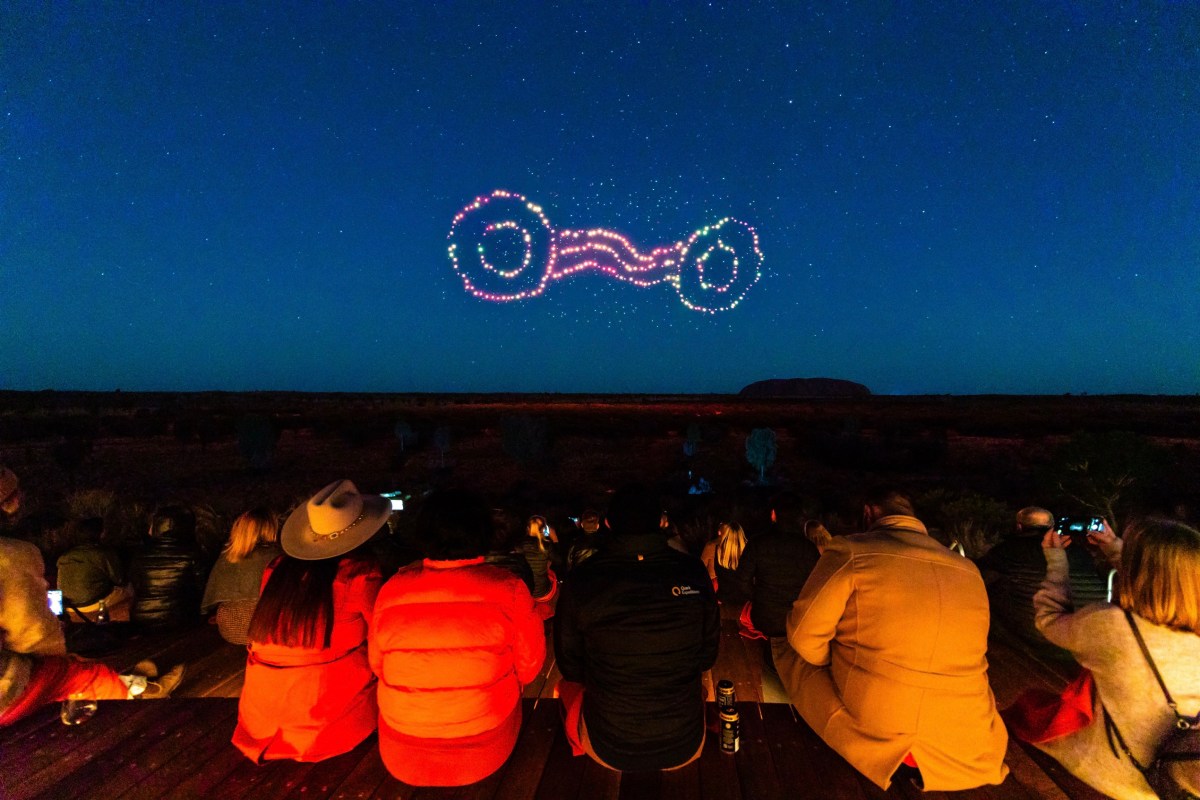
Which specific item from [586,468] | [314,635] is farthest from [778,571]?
[586,468]

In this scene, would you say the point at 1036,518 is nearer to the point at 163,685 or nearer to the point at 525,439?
the point at 163,685

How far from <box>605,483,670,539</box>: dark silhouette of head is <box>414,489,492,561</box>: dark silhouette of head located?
0.63m

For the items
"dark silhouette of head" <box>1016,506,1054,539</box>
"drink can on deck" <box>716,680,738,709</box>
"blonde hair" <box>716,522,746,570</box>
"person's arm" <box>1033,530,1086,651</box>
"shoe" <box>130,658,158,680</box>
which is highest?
"dark silhouette of head" <box>1016,506,1054,539</box>

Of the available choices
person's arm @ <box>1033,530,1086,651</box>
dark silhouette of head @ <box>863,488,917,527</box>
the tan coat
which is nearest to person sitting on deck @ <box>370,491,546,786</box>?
the tan coat

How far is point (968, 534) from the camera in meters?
9.60

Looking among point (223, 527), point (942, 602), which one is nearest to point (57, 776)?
point (942, 602)

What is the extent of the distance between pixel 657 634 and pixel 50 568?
862 centimetres

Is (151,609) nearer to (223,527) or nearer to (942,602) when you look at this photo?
(223,527)

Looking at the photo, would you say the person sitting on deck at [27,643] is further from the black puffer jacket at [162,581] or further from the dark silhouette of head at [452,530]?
the dark silhouette of head at [452,530]

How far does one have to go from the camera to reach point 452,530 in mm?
2824

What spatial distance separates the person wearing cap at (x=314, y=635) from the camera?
10.0 feet

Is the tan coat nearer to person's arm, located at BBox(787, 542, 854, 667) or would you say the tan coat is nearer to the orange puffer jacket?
person's arm, located at BBox(787, 542, 854, 667)

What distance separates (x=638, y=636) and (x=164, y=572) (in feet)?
16.0

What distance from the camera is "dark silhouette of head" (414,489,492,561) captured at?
2.82 meters
